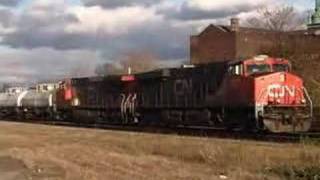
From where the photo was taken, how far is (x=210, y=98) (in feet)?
97.6

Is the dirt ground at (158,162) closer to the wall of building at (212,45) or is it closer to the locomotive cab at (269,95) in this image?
the locomotive cab at (269,95)

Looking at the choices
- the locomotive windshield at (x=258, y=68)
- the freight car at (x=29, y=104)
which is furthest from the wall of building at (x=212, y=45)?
the locomotive windshield at (x=258, y=68)

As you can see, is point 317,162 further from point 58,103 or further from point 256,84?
point 58,103

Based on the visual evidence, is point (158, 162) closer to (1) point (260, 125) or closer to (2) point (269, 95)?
(1) point (260, 125)

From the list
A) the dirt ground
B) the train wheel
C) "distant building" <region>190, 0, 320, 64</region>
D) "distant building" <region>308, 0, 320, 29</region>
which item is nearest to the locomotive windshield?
the train wheel

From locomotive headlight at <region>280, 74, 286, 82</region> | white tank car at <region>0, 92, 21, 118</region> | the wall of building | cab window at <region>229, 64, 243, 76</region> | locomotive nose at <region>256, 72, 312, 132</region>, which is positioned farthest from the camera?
the wall of building

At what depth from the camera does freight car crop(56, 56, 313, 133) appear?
26.2 meters

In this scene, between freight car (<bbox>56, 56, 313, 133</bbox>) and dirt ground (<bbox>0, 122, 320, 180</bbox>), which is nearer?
dirt ground (<bbox>0, 122, 320, 180</bbox>)

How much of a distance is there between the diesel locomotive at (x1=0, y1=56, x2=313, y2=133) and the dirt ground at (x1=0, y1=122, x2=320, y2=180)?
6.23 meters

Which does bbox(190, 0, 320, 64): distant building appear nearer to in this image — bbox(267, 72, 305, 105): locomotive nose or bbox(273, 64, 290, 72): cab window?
bbox(273, 64, 290, 72): cab window

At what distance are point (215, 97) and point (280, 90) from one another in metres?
3.49

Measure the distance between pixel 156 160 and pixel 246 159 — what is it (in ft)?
7.47

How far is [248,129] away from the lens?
26984 mm

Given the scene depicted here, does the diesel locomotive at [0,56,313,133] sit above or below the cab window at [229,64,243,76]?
below
